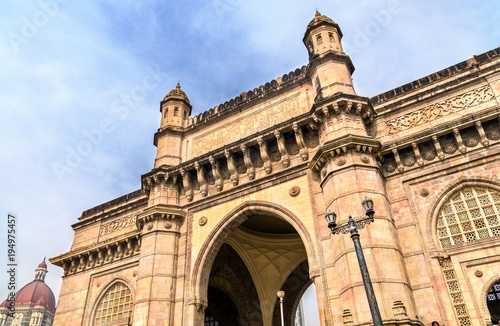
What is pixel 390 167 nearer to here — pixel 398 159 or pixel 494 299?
pixel 398 159

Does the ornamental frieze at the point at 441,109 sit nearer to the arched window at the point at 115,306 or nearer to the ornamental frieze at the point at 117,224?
the ornamental frieze at the point at 117,224

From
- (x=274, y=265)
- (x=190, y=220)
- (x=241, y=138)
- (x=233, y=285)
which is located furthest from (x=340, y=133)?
(x=233, y=285)

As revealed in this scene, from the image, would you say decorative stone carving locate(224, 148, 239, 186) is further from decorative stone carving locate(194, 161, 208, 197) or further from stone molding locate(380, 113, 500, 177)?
stone molding locate(380, 113, 500, 177)

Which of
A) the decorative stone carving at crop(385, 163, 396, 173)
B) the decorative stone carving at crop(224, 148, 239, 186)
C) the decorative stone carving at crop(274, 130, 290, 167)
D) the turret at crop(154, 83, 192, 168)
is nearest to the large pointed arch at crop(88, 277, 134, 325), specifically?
the turret at crop(154, 83, 192, 168)

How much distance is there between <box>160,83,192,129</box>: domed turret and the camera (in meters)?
18.3

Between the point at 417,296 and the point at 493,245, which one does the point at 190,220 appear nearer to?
the point at 417,296

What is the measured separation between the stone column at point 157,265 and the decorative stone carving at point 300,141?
5533 millimetres

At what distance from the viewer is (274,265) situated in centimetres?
1991

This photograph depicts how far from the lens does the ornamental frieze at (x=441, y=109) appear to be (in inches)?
473

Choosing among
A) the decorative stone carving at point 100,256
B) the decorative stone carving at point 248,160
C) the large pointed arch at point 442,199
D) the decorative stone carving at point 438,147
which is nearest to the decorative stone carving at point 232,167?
the decorative stone carving at point 248,160

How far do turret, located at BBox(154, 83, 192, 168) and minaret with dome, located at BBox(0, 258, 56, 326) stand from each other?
312 ft

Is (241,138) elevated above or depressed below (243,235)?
above

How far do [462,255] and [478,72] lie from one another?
588 centimetres

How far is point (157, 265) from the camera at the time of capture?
1438 cm
